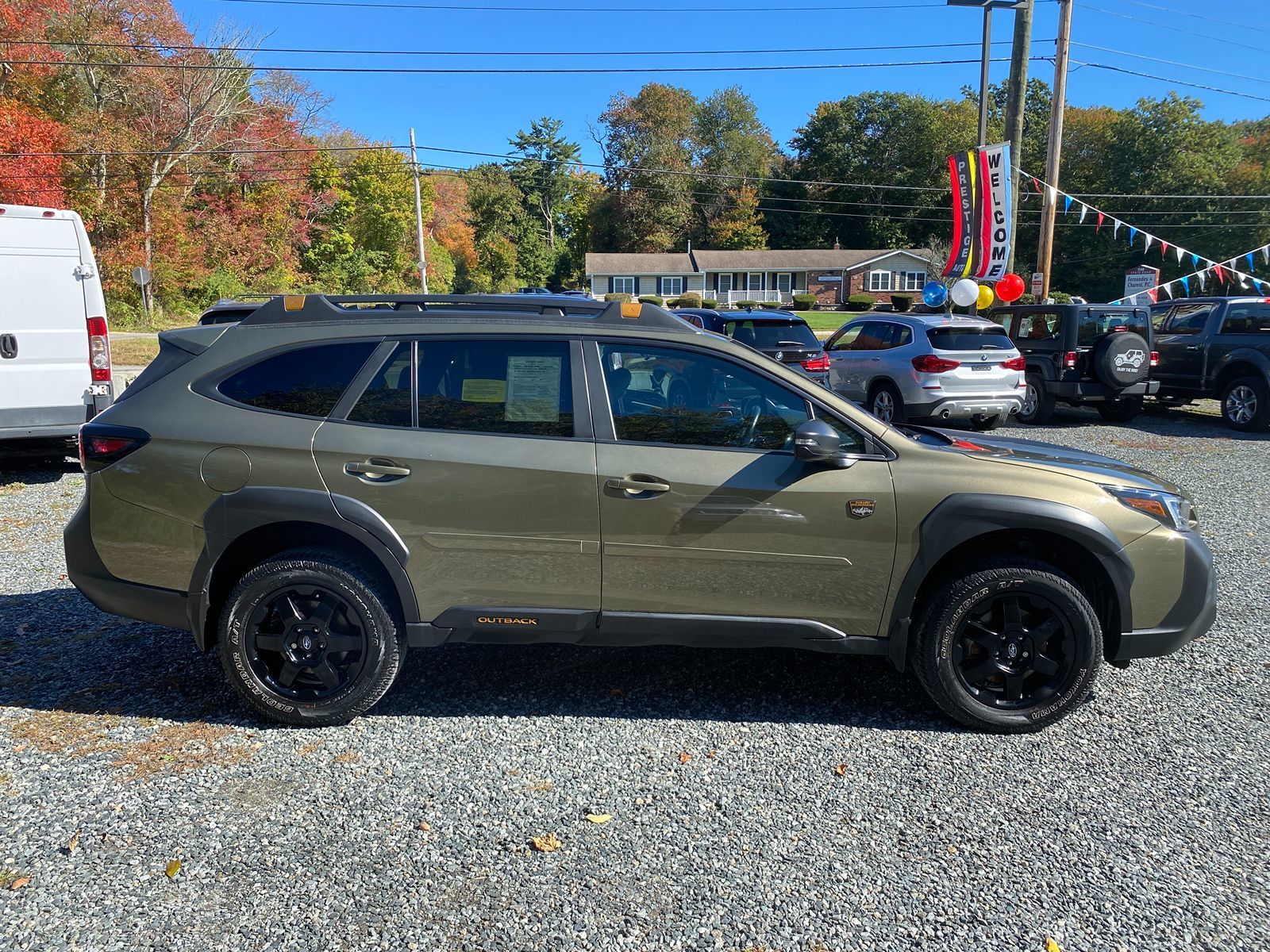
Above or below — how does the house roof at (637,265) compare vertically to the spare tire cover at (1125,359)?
above

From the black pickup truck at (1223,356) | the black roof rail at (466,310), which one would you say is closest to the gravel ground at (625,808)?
the black roof rail at (466,310)

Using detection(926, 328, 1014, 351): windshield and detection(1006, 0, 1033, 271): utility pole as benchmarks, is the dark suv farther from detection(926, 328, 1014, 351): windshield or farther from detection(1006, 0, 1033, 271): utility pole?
detection(1006, 0, 1033, 271): utility pole

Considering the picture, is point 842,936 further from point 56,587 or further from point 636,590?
point 56,587

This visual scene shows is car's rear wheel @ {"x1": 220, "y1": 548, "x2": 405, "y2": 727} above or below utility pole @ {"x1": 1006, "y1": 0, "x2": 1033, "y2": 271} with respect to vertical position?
below

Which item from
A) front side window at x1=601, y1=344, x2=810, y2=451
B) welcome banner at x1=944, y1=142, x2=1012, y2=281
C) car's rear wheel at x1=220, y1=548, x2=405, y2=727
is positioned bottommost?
car's rear wheel at x1=220, y1=548, x2=405, y2=727

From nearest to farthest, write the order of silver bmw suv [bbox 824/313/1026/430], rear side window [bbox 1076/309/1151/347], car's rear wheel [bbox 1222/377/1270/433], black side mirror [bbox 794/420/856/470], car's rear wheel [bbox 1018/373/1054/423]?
black side mirror [bbox 794/420/856/470]
silver bmw suv [bbox 824/313/1026/430]
car's rear wheel [bbox 1222/377/1270/433]
rear side window [bbox 1076/309/1151/347]
car's rear wheel [bbox 1018/373/1054/423]

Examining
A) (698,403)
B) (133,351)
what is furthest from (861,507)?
(133,351)

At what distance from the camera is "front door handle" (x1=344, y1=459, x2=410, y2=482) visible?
3762 millimetres

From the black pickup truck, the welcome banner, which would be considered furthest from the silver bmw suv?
the welcome banner

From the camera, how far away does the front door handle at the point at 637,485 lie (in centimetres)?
374

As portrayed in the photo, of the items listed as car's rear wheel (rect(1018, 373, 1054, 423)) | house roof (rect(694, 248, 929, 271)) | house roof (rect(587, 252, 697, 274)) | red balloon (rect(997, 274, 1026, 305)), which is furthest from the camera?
house roof (rect(694, 248, 929, 271))

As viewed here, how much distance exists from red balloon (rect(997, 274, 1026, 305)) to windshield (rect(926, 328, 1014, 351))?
758 cm

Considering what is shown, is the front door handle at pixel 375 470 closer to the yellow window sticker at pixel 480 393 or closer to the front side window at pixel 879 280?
the yellow window sticker at pixel 480 393

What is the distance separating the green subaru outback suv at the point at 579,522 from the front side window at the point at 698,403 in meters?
0.01
